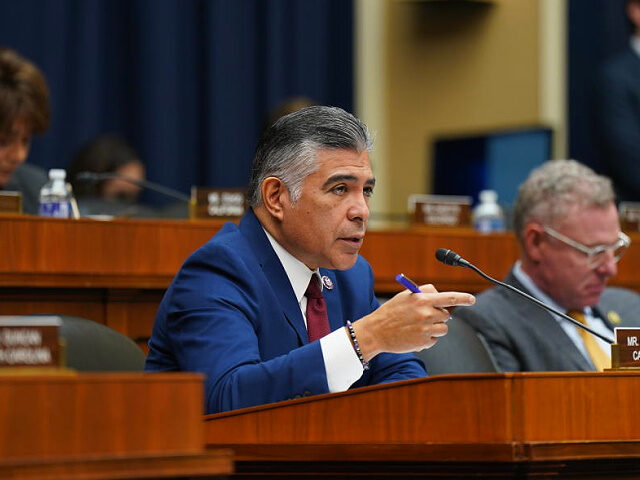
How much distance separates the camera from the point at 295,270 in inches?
99.6

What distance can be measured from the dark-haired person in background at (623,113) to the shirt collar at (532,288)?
2083mm

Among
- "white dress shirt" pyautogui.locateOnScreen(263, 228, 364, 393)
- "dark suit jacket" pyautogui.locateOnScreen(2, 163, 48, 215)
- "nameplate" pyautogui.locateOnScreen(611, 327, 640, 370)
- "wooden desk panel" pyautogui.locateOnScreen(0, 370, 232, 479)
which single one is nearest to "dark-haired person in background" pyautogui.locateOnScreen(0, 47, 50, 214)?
"dark suit jacket" pyautogui.locateOnScreen(2, 163, 48, 215)

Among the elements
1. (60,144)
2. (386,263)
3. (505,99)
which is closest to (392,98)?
(505,99)

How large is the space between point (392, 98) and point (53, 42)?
193 centimetres

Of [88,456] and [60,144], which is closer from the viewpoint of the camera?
[88,456]

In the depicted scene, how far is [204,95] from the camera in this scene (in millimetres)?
5852

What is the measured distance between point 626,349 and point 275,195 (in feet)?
2.64

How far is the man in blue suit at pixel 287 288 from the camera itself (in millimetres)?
2152

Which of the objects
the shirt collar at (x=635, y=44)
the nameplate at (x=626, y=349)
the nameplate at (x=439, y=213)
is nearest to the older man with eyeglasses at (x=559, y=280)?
the nameplate at (x=439, y=213)

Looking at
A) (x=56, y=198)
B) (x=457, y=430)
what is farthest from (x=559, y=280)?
(x=457, y=430)

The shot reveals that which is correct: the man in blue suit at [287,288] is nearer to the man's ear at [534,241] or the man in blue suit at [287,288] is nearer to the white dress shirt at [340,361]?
the white dress shirt at [340,361]

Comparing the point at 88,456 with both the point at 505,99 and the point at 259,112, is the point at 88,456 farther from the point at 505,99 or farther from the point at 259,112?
the point at 505,99

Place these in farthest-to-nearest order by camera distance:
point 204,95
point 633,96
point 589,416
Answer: point 204,95, point 633,96, point 589,416

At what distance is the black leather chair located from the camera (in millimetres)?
2408
